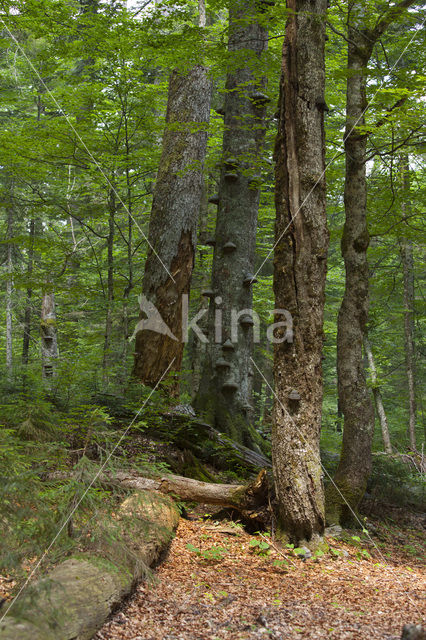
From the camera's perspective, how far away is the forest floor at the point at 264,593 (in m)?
2.94

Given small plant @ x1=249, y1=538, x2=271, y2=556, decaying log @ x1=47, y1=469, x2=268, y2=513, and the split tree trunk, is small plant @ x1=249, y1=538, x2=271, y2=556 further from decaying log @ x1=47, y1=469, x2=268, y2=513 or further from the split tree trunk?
the split tree trunk

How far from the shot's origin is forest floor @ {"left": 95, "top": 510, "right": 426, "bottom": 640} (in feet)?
9.66

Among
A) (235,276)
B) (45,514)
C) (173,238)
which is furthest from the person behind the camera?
(235,276)

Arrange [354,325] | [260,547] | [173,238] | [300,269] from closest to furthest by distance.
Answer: [260,547] → [300,269] → [354,325] → [173,238]

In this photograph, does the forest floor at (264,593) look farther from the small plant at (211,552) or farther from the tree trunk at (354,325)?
the tree trunk at (354,325)

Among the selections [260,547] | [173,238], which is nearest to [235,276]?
[173,238]

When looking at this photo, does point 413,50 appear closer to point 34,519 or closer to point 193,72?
point 193,72

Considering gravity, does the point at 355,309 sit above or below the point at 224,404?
above

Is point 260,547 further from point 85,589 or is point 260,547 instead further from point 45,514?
point 45,514

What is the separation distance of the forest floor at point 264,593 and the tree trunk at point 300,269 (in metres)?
0.44

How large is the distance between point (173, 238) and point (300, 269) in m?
3.30

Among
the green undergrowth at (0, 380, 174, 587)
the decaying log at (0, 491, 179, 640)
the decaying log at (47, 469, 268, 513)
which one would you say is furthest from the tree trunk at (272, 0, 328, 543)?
the green undergrowth at (0, 380, 174, 587)

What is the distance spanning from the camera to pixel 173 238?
7562 mm

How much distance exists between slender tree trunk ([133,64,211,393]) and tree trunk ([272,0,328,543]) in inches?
103
